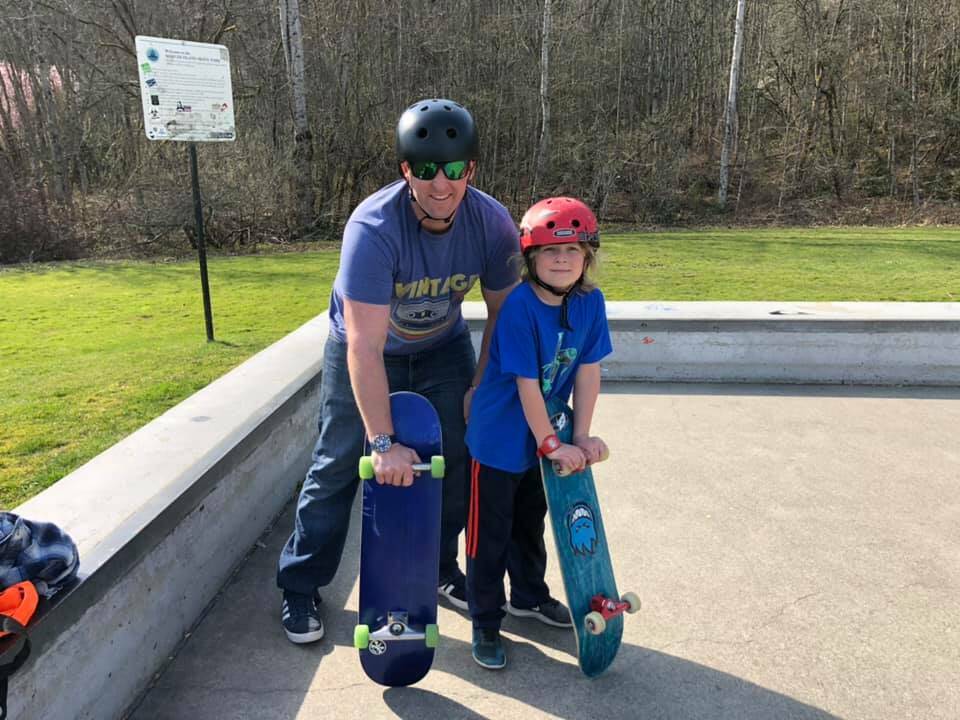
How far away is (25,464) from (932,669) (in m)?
4.09

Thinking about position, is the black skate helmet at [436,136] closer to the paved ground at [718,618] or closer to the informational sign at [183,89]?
the paved ground at [718,618]

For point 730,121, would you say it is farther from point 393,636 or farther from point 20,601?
point 20,601

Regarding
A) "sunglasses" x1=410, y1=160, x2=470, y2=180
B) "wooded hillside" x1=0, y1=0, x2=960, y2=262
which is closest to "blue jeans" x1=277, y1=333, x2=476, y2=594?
"sunglasses" x1=410, y1=160, x2=470, y2=180

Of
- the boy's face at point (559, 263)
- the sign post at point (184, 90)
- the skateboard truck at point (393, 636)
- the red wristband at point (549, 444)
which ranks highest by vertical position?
Result: the sign post at point (184, 90)

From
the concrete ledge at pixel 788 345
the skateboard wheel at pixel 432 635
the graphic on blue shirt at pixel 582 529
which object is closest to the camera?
the skateboard wheel at pixel 432 635

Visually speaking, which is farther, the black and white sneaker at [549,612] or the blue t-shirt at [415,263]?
the black and white sneaker at [549,612]

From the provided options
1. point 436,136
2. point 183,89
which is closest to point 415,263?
point 436,136

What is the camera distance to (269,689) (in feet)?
7.97

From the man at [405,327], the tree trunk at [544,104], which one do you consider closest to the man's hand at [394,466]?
the man at [405,327]

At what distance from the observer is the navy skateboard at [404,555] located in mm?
2426

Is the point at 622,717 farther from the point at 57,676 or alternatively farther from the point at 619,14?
the point at 619,14

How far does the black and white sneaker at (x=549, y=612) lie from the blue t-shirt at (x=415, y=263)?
1.11 m

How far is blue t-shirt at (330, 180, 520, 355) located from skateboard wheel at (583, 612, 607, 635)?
44.5 inches

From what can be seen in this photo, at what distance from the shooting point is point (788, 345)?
541cm
